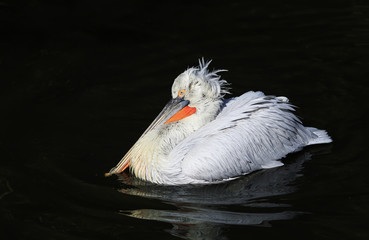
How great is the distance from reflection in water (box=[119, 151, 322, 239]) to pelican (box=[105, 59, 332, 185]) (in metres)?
0.12

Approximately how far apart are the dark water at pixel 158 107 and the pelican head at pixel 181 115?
28 centimetres

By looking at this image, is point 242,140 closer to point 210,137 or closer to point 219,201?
point 210,137

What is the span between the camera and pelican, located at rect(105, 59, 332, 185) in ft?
18.5

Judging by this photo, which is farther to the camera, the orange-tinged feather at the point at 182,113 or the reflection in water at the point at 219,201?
the orange-tinged feather at the point at 182,113

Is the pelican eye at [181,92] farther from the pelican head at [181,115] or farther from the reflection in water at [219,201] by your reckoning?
the reflection in water at [219,201]

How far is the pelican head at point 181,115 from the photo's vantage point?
586cm

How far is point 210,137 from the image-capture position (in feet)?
A: 18.7

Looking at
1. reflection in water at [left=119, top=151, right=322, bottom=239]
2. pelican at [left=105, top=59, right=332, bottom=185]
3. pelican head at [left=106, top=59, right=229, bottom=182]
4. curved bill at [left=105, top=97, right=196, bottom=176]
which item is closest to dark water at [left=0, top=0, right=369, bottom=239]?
reflection in water at [left=119, top=151, right=322, bottom=239]

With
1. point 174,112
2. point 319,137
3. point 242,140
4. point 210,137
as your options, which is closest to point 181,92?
point 174,112

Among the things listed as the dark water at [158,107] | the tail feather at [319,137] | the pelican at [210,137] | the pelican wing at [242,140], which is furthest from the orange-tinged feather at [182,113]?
the tail feather at [319,137]

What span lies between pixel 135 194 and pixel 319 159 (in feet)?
6.27

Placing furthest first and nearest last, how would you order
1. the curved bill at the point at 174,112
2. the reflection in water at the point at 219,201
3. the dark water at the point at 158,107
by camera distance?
1. the curved bill at the point at 174,112
2. the dark water at the point at 158,107
3. the reflection in water at the point at 219,201

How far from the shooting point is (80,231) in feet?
15.8

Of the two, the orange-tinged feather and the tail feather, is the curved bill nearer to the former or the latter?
the orange-tinged feather
